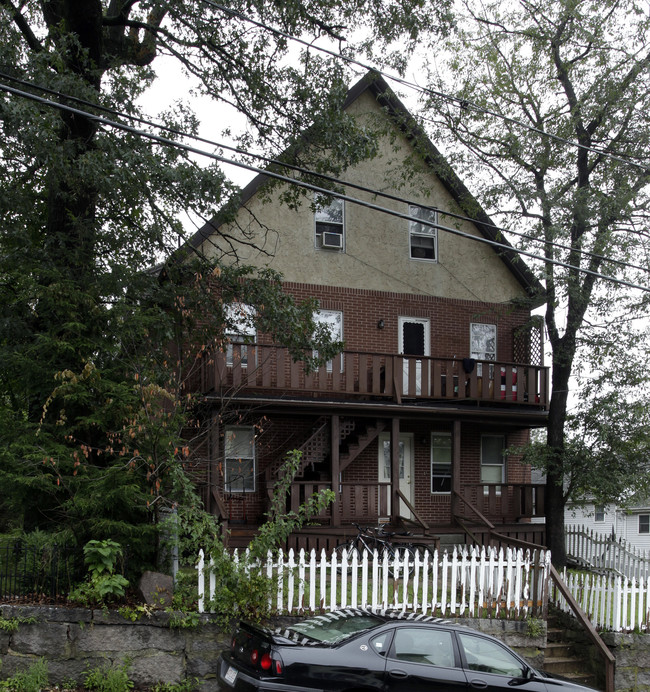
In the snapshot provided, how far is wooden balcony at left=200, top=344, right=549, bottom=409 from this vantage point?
18172mm

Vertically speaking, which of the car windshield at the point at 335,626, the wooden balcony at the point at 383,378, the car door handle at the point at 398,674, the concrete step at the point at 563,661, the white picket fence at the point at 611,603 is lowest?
the concrete step at the point at 563,661

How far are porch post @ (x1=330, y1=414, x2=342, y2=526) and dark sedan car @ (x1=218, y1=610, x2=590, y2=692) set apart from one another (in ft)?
29.0

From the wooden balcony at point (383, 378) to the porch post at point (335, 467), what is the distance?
83 cm

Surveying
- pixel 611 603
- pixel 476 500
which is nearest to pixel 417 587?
pixel 611 603

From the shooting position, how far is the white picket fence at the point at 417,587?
11336 mm

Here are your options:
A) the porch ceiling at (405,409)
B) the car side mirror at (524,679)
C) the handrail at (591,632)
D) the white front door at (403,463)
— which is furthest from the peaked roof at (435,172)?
the car side mirror at (524,679)

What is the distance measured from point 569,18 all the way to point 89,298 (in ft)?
41.7

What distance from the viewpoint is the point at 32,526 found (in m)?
12.8

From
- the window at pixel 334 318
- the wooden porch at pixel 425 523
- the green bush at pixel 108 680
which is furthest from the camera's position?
the window at pixel 334 318

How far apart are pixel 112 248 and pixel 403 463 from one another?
10.5 metres

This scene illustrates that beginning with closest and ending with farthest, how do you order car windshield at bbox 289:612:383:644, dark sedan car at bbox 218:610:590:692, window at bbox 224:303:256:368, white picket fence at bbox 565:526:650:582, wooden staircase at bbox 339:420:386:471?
1. dark sedan car at bbox 218:610:590:692
2. car windshield at bbox 289:612:383:644
3. window at bbox 224:303:256:368
4. white picket fence at bbox 565:526:650:582
5. wooden staircase at bbox 339:420:386:471

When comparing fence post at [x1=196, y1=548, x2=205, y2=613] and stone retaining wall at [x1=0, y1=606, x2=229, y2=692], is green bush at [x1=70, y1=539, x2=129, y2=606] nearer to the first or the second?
stone retaining wall at [x1=0, y1=606, x2=229, y2=692]

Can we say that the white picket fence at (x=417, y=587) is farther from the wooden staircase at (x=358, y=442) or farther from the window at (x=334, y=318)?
the window at (x=334, y=318)

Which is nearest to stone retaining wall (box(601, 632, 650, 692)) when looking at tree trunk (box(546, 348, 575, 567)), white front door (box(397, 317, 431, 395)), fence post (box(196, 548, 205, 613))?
tree trunk (box(546, 348, 575, 567))
